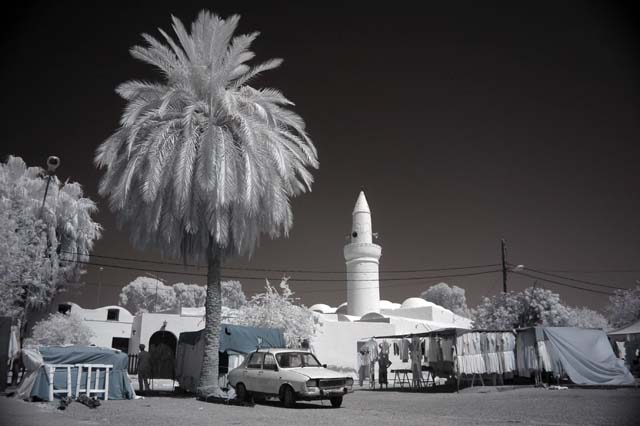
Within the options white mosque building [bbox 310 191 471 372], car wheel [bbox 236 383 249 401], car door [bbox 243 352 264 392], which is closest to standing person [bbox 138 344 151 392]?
car wheel [bbox 236 383 249 401]

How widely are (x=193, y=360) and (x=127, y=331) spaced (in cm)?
2941

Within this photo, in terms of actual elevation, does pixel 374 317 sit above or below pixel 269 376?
above

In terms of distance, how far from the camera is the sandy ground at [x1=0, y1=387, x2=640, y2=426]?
11047mm

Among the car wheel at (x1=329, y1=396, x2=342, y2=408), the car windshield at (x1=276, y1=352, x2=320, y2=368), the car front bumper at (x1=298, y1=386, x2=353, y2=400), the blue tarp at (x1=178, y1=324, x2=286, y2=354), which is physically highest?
the blue tarp at (x1=178, y1=324, x2=286, y2=354)

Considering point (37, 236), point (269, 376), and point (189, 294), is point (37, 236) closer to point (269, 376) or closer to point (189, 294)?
point (269, 376)

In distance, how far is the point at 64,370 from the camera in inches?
629

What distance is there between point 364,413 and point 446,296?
108 metres

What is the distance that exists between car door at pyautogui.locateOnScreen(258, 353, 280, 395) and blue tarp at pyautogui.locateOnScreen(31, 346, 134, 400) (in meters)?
4.54

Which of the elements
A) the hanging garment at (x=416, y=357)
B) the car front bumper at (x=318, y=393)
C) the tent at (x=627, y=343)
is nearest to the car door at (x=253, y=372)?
the car front bumper at (x=318, y=393)

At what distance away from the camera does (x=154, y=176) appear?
58.3 feet

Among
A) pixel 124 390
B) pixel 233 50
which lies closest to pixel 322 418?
pixel 124 390

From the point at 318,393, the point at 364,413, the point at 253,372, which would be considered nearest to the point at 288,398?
the point at 318,393

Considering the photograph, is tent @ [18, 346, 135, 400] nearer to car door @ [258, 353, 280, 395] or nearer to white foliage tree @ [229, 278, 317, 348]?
car door @ [258, 353, 280, 395]

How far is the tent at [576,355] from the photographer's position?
21.1 meters
